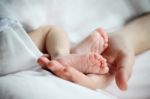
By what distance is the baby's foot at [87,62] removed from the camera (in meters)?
0.91

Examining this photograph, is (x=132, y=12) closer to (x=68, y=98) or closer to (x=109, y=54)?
(x=109, y=54)

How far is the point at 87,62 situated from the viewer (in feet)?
2.98

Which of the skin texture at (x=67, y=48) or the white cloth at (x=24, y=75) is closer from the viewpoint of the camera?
the white cloth at (x=24, y=75)

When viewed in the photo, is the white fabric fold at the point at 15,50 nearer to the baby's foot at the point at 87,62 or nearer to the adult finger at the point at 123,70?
the baby's foot at the point at 87,62

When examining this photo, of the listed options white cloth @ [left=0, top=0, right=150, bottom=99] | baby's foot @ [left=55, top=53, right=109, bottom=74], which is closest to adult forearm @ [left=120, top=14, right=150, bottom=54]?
white cloth @ [left=0, top=0, right=150, bottom=99]

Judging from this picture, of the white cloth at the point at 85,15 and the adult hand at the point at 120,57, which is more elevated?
the white cloth at the point at 85,15

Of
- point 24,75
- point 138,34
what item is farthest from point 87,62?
point 138,34

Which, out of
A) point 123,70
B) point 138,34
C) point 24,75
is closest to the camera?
point 24,75

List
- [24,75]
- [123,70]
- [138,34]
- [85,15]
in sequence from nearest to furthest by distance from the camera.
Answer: [24,75]
[123,70]
[138,34]
[85,15]

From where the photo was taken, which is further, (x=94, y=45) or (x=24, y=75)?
(x=94, y=45)

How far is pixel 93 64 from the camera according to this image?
91 cm

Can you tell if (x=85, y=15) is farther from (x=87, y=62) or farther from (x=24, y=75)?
(x=24, y=75)

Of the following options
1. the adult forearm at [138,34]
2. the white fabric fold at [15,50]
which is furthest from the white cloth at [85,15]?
the white fabric fold at [15,50]

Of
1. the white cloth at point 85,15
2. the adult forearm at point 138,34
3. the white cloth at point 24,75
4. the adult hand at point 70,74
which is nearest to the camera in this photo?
the white cloth at point 24,75
